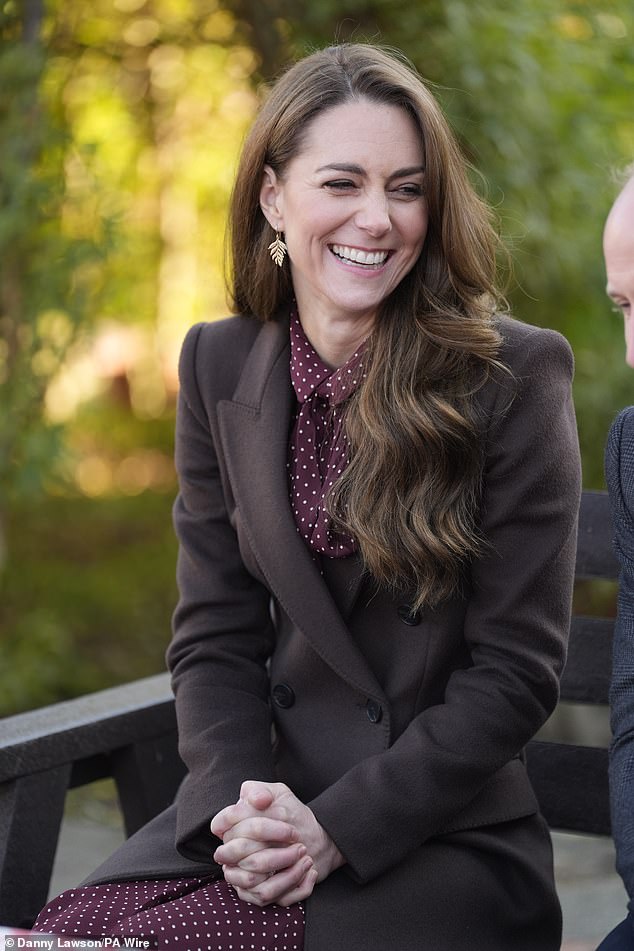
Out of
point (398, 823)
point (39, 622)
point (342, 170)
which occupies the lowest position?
point (39, 622)

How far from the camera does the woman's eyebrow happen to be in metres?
2.11

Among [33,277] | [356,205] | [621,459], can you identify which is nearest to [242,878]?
[621,459]

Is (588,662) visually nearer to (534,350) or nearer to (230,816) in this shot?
(534,350)

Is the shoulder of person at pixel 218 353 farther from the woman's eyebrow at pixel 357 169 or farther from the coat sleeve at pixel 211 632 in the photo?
the woman's eyebrow at pixel 357 169

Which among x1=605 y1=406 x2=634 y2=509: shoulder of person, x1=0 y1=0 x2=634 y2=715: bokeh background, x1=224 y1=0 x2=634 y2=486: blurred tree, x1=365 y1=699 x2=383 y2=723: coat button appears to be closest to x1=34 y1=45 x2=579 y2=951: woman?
x1=365 y1=699 x2=383 y2=723: coat button

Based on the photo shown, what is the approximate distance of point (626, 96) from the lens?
3.61 m

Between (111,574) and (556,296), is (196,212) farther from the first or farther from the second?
(556,296)

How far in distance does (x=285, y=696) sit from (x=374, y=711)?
0.21 meters

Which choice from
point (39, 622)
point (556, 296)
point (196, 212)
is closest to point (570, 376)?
point (556, 296)

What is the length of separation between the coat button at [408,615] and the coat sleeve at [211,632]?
334mm

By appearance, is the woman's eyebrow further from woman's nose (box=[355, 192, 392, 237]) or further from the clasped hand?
the clasped hand

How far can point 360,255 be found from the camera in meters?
2.15

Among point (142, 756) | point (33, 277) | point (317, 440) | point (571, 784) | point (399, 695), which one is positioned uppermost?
point (33, 277)

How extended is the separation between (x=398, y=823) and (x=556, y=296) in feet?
7.22
